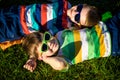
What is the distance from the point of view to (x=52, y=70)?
4137 millimetres

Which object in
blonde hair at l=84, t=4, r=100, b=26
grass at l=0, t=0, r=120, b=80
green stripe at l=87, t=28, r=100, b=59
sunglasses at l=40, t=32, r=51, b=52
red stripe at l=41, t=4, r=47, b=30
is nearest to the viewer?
sunglasses at l=40, t=32, r=51, b=52

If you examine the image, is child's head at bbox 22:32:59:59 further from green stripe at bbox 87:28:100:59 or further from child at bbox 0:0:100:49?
green stripe at bbox 87:28:100:59

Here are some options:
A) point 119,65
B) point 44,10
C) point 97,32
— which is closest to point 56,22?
point 44,10

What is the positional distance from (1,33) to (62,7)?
777 millimetres

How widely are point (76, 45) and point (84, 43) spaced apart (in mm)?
92

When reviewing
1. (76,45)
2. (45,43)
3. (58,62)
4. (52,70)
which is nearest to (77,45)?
(76,45)

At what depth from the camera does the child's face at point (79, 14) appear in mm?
3607

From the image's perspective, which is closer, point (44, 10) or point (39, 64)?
point (44, 10)

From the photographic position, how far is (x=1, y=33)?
3.87m

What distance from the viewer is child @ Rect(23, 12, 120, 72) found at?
3521 millimetres

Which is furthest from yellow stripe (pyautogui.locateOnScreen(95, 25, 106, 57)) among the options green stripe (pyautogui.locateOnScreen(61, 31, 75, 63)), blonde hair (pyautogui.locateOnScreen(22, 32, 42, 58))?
blonde hair (pyautogui.locateOnScreen(22, 32, 42, 58))

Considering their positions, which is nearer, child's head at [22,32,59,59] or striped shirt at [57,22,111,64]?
child's head at [22,32,59,59]

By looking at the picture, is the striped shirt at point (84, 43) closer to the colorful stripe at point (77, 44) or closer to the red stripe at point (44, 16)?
the colorful stripe at point (77, 44)

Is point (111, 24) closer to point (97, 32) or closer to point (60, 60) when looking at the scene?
point (97, 32)
